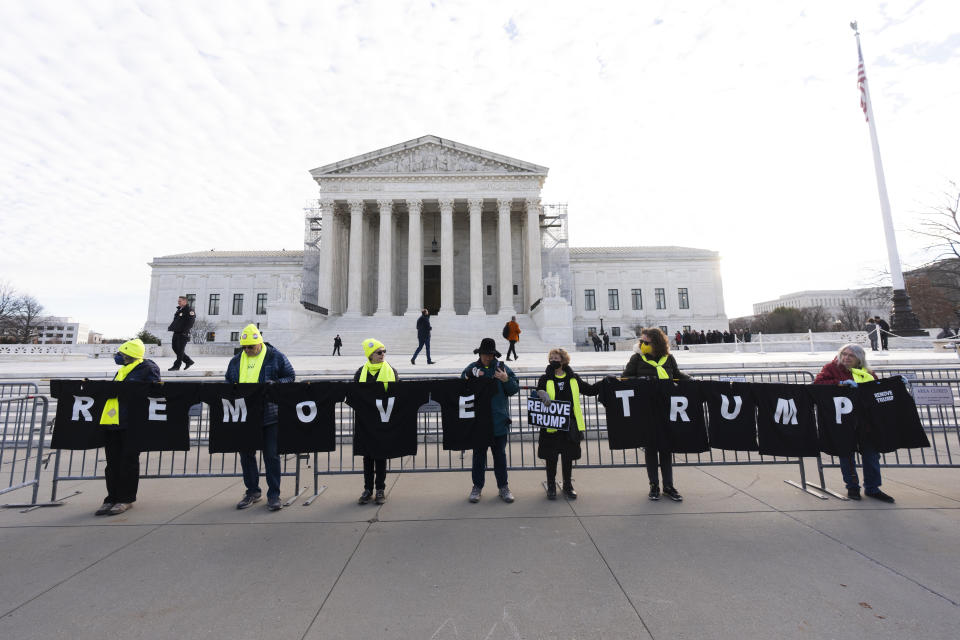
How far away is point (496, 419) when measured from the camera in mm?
5238

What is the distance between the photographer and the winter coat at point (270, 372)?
5.20m

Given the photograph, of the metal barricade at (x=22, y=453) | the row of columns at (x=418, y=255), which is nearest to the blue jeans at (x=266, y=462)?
the metal barricade at (x=22, y=453)

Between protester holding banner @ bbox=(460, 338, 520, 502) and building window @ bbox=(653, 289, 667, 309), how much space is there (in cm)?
5403

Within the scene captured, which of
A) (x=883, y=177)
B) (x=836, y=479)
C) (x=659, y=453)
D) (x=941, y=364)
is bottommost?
(x=836, y=479)

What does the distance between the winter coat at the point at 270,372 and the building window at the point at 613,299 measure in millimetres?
52827

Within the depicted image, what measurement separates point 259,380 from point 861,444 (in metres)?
7.31

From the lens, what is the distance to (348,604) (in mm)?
2959

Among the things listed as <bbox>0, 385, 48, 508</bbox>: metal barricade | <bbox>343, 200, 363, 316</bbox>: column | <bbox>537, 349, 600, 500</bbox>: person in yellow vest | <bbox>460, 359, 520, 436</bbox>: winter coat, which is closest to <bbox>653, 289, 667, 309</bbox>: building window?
<bbox>343, 200, 363, 316</bbox>: column

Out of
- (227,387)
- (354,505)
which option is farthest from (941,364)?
(227,387)

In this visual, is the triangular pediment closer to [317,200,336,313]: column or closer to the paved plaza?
[317,200,336,313]: column

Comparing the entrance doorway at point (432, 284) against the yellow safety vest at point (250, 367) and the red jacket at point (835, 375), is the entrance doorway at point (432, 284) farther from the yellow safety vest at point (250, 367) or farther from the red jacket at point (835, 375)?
the red jacket at point (835, 375)

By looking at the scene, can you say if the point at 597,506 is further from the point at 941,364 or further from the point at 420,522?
the point at 941,364

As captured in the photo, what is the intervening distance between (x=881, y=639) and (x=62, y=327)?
154321 millimetres

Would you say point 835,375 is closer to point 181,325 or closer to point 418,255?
point 181,325
